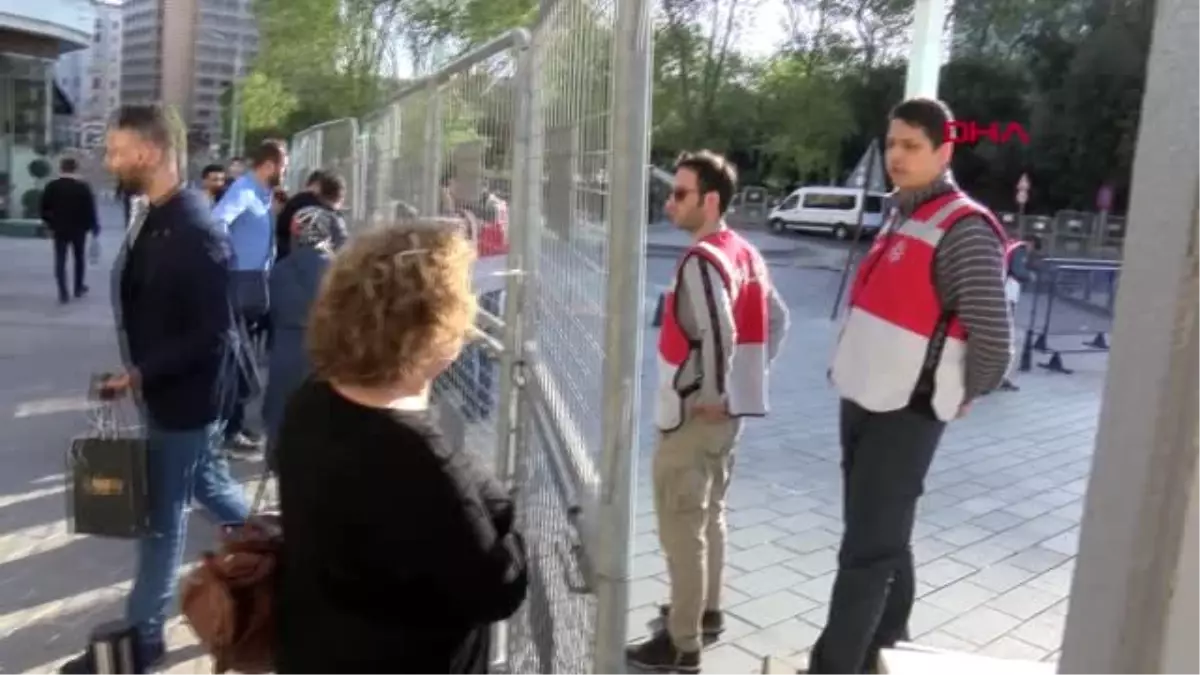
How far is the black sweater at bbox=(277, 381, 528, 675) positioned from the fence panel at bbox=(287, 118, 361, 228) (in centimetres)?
690

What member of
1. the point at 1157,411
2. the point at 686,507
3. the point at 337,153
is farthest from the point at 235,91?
the point at 1157,411

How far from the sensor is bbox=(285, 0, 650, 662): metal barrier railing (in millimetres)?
1866

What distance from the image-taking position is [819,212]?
1671 inches

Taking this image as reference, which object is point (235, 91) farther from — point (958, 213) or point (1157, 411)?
point (1157, 411)

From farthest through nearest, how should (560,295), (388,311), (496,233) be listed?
(496,233) < (560,295) < (388,311)

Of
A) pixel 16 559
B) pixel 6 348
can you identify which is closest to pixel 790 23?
pixel 6 348

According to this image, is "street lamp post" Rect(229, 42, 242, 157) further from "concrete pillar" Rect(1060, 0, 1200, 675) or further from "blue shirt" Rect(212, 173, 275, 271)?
"concrete pillar" Rect(1060, 0, 1200, 675)

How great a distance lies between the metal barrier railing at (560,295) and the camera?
187 cm

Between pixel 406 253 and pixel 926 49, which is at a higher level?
pixel 926 49

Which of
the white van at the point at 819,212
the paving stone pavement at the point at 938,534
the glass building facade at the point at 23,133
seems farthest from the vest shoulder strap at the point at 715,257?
the white van at the point at 819,212

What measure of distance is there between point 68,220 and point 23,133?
15.9 m

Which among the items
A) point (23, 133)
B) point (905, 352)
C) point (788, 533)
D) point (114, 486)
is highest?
point (23, 133)

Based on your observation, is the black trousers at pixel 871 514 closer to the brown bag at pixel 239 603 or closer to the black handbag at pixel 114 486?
the brown bag at pixel 239 603

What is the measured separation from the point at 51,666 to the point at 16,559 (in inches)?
45.0
